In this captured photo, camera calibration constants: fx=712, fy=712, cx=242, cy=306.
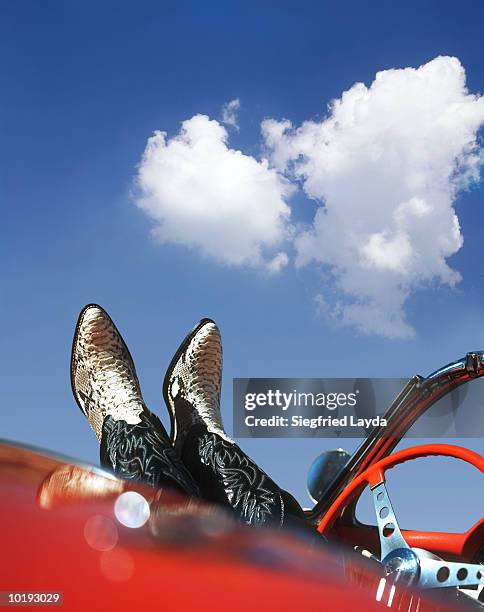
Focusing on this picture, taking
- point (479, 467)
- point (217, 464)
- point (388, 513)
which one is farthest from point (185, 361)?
point (479, 467)

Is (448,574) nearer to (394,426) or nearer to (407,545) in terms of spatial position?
(407,545)

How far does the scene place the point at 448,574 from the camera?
106 cm

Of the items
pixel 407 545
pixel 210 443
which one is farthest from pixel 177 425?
pixel 407 545

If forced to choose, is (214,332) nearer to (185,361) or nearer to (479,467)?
(185,361)

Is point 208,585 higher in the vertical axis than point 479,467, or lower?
lower

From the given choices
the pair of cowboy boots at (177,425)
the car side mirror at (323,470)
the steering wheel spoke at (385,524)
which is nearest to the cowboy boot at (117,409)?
the pair of cowboy boots at (177,425)

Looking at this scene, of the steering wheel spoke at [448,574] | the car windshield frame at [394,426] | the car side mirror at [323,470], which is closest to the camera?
the steering wheel spoke at [448,574]

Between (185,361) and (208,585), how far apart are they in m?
1.14

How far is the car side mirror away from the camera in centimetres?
190

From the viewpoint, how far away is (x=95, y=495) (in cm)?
89

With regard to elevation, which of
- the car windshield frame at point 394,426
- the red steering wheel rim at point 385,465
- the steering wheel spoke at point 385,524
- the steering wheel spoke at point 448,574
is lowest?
the steering wheel spoke at point 448,574

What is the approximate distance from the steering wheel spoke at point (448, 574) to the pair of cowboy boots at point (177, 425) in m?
0.21

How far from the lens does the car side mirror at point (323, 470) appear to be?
190 cm

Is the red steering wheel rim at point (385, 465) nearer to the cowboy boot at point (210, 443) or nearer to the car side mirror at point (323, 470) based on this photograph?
the cowboy boot at point (210, 443)
